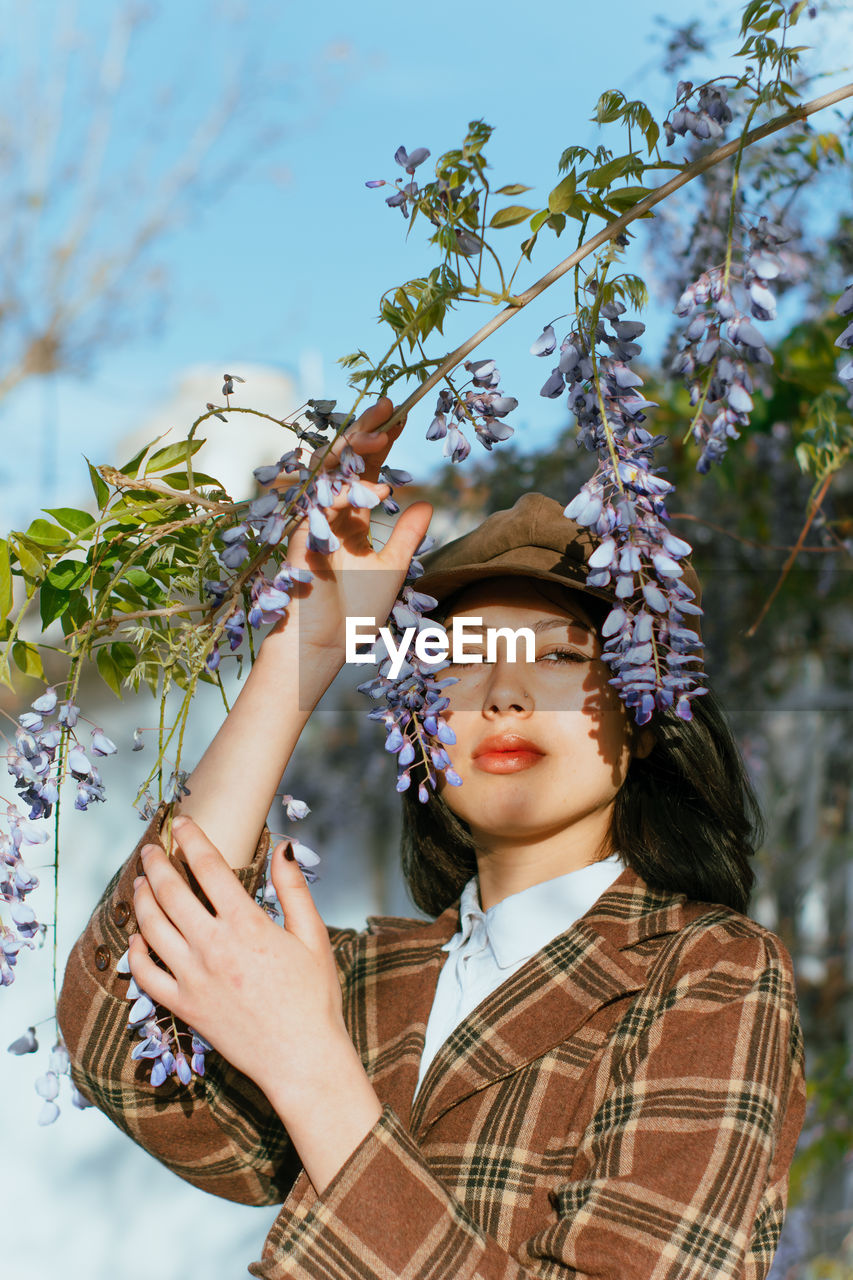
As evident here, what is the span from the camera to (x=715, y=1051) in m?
0.94

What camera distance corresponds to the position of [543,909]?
48.5 inches

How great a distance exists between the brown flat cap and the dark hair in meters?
0.04

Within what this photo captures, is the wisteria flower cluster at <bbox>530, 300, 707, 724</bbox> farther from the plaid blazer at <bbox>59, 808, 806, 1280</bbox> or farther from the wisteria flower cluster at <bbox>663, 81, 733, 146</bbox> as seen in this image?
the plaid blazer at <bbox>59, 808, 806, 1280</bbox>

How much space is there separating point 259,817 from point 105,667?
0.19 meters

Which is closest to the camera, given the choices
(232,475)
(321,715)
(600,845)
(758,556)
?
(600,845)

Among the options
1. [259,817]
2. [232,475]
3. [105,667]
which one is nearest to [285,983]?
[259,817]

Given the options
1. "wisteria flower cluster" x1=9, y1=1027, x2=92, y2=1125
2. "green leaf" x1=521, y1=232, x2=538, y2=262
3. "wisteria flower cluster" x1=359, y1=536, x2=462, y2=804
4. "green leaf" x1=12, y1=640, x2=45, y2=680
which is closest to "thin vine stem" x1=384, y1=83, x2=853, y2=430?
"green leaf" x1=521, y1=232, x2=538, y2=262

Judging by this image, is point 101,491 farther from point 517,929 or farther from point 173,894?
point 517,929

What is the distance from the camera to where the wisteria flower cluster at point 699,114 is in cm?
83

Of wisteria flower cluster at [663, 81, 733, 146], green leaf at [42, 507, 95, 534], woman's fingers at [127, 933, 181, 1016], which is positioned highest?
wisteria flower cluster at [663, 81, 733, 146]

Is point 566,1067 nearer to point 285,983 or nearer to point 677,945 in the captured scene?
point 677,945

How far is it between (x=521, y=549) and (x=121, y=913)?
0.58 m

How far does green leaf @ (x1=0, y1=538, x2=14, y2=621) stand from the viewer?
0.85m

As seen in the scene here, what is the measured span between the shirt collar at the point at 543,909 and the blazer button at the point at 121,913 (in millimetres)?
425
